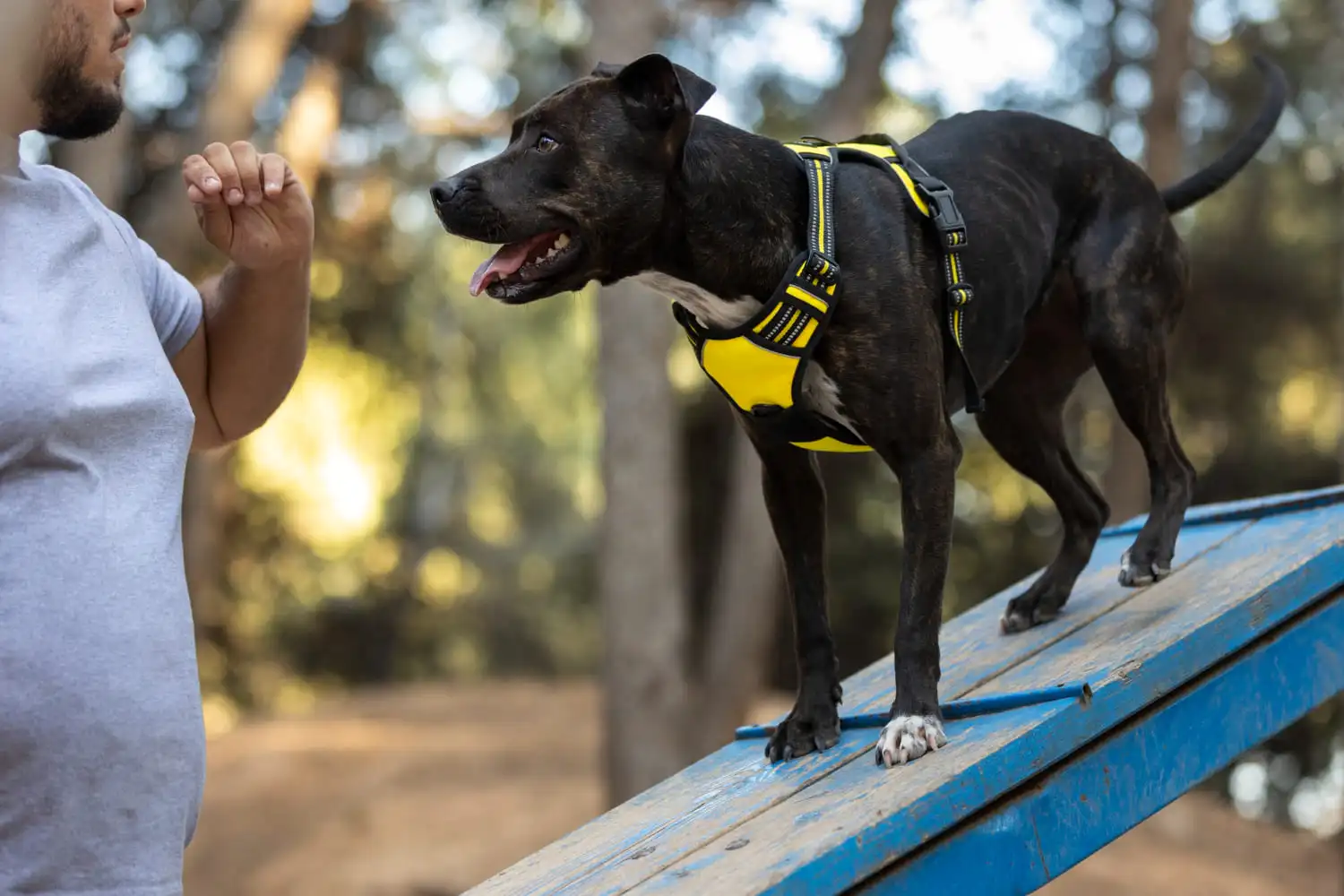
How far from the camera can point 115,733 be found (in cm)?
218

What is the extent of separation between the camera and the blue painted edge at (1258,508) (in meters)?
4.21

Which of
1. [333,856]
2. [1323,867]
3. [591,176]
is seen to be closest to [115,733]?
[591,176]

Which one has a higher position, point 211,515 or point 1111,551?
point 1111,551

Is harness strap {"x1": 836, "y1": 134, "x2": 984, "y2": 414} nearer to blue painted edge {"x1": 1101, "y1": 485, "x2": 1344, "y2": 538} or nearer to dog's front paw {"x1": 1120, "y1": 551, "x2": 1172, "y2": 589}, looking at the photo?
dog's front paw {"x1": 1120, "y1": 551, "x2": 1172, "y2": 589}

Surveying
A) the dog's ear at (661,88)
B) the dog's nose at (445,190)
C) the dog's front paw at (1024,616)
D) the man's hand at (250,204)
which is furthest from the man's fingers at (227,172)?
the dog's front paw at (1024,616)

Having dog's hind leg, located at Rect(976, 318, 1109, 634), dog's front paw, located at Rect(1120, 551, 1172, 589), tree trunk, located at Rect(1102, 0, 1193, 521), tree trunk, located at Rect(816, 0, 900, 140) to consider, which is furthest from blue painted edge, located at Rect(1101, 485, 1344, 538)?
tree trunk, located at Rect(1102, 0, 1193, 521)

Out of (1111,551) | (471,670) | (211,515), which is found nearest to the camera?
(1111,551)

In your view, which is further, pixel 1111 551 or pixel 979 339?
pixel 1111 551

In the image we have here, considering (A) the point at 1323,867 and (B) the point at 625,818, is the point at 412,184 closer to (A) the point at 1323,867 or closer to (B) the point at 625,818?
A: (A) the point at 1323,867

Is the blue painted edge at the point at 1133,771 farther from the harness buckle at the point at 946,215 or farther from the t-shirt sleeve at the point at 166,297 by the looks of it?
the t-shirt sleeve at the point at 166,297

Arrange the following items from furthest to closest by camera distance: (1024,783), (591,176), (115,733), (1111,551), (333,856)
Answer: (333,856) → (1111,551) → (591,176) → (1024,783) → (115,733)

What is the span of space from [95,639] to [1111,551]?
339 cm

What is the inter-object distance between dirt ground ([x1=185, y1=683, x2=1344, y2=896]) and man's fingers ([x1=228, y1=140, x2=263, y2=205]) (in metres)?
6.48

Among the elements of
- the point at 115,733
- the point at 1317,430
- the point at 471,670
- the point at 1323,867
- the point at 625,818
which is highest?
the point at 115,733
